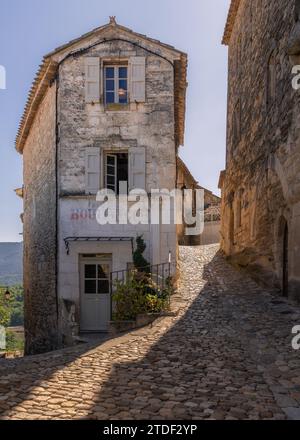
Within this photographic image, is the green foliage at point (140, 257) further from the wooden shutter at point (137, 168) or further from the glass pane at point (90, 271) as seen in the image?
the wooden shutter at point (137, 168)

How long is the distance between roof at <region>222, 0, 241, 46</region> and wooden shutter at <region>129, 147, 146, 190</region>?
7.70m

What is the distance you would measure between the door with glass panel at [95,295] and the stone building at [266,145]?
417cm

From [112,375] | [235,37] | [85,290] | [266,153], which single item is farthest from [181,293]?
[235,37]

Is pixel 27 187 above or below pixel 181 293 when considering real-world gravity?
above

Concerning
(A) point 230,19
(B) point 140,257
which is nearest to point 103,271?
(B) point 140,257

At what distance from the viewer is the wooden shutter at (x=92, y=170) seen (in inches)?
427

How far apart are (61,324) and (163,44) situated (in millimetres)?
8140

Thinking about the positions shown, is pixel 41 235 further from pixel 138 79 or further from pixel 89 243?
pixel 138 79

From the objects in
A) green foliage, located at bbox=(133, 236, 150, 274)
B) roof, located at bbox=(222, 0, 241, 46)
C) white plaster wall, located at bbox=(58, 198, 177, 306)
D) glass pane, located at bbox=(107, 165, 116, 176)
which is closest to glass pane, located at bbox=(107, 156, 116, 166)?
glass pane, located at bbox=(107, 165, 116, 176)

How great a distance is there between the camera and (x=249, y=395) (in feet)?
14.0

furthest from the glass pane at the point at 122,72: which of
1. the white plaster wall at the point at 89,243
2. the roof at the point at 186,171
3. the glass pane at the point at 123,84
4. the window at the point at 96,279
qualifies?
the roof at the point at 186,171

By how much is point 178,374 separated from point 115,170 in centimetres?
707

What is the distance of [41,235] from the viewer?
1327 centimetres

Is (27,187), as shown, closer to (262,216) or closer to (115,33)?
(115,33)
